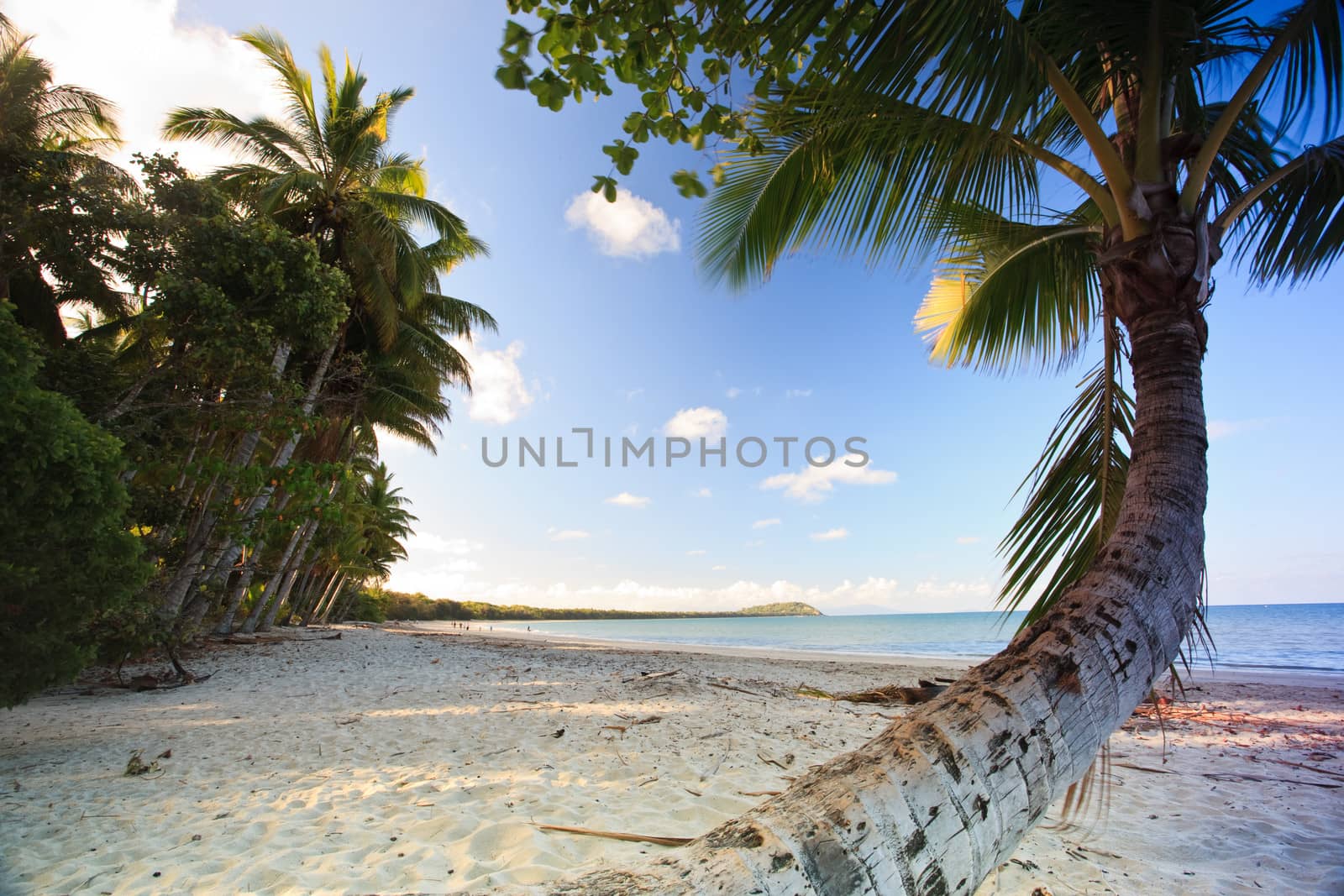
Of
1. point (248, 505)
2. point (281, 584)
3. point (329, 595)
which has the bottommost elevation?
point (329, 595)

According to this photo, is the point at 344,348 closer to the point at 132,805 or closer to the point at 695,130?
the point at 132,805

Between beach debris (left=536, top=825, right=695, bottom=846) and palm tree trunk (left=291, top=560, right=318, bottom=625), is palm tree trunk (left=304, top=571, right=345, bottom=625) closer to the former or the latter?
palm tree trunk (left=291, top=560, right=318, bottom=625)

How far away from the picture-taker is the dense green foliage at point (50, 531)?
375cm

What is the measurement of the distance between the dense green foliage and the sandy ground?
830mm

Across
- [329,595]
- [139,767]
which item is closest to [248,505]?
[139,767]

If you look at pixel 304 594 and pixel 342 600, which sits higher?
pixel 304 594

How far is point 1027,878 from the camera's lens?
107 inches

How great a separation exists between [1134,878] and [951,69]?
370 cm

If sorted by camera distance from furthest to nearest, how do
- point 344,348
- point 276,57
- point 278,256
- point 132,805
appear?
1. point 344,348
2. point 276,57
3. point 278,256
4. point 132,805

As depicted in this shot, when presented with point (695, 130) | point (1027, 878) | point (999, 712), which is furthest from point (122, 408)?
point (1027, 878)

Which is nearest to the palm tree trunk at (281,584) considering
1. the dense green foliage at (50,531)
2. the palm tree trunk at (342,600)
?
the dense green foliage at (50,531)

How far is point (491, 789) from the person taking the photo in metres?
3.76

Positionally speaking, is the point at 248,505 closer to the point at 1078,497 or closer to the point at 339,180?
the point at 339,180

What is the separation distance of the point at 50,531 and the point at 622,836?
14.4 feet
